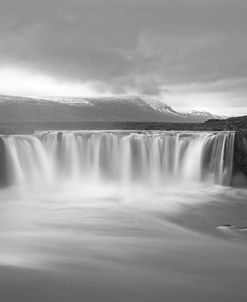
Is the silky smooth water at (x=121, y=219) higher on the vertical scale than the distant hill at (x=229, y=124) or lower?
lower

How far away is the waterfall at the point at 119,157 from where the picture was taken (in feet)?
79.4

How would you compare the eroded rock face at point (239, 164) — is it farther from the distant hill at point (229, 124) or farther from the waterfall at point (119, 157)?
the distant hill at point (229, 124)

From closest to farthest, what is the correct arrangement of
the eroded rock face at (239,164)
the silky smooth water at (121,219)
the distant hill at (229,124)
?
the silky smooth water at (121,219), the eroded rock face at (239,164), the distant hill at (229,124)

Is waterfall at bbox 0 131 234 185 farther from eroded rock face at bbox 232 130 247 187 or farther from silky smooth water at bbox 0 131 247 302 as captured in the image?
eroded rock face at bbox 232 130 247 187

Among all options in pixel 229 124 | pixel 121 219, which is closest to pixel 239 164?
pixel 229 124

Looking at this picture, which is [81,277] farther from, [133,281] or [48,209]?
[48,209]

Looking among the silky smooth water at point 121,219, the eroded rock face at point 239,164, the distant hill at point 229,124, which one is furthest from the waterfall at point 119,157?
the distant hill at point 229,124

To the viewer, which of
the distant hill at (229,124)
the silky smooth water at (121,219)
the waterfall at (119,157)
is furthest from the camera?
the distant hill at (229,124)

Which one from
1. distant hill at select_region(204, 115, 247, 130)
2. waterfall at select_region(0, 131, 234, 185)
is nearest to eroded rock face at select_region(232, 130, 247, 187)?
waterfall at select_region(0, 131, 234, 185)

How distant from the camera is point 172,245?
9914 millimetres

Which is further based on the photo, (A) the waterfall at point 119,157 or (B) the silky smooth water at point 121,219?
(A) the waterfall at point 119,157

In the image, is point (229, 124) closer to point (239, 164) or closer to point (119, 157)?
point (239, 164)

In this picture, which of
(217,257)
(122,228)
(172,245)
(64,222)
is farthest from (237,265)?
(64,222)

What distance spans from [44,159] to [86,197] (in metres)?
6.30
